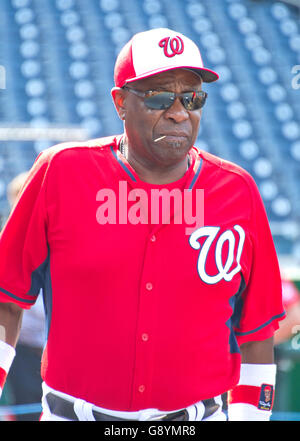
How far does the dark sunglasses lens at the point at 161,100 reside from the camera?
53.3 inches

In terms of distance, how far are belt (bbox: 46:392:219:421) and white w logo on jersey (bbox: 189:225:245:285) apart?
10.7 inches

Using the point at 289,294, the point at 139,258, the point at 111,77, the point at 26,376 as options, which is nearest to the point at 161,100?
the point at 139,258

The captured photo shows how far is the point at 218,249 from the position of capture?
1.40 m

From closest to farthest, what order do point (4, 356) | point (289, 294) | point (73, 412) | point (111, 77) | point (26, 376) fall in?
point (73, 412), point (4, 356), point (26, 376), point (289, 294), point (111, 77)

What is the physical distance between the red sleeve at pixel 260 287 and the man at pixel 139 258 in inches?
0.4

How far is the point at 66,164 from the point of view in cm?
139

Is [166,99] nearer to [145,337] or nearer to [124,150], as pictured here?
[124,150]

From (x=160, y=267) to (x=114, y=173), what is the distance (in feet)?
0.76

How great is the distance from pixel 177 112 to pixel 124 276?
361 mm

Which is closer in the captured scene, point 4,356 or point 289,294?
point 4,356

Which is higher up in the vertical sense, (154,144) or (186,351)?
(154,144)

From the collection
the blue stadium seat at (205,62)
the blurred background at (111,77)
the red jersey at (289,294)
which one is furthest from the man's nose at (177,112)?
the blue stadium seat at (205,62)

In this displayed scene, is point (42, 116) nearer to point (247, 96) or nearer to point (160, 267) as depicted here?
point (247, 96)
